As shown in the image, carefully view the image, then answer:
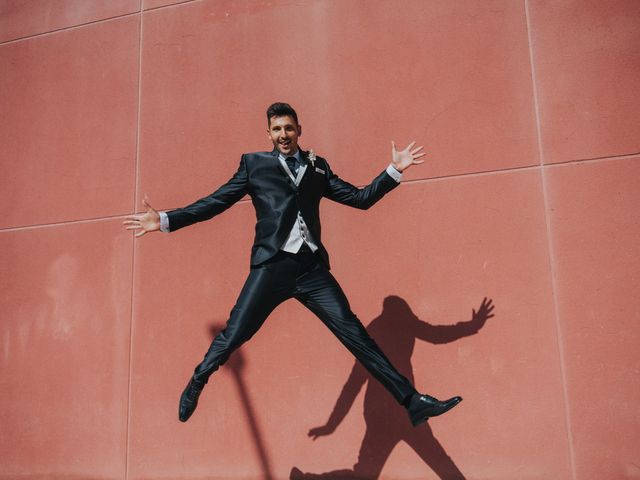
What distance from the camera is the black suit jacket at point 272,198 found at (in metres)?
3.52

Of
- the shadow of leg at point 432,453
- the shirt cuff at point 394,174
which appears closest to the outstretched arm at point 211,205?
the shirt cuff at point 394,174

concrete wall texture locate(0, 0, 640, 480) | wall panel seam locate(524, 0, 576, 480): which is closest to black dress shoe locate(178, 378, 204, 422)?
concrete wall texture locate(0, 0, 640, 480)

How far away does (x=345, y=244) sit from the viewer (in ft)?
15.8

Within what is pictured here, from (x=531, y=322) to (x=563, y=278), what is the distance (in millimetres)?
418

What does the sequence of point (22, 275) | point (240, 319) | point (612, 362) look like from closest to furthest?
point (240, 319) → point (612, 362) → point (22, 275)

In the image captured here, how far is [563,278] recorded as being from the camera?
14.2ft

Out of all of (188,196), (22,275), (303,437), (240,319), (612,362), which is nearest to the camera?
(240,319)

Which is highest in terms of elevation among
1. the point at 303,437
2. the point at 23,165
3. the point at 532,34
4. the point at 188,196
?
the point at 532,34

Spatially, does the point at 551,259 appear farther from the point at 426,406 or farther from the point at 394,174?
the point at 426,406

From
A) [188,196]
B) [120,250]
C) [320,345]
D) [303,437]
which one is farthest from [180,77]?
[303,437]

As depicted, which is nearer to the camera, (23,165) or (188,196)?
(188,196)

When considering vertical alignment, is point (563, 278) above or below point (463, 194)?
below

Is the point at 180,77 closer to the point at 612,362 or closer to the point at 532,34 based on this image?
the point at 532,34

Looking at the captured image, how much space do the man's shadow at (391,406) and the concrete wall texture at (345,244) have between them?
0.02 metres
